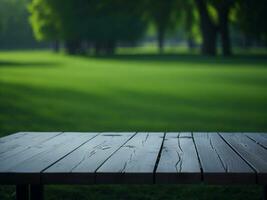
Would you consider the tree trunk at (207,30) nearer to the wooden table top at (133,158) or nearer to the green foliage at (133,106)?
the green foliage at (133,106)

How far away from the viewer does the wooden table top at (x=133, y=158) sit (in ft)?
10.2

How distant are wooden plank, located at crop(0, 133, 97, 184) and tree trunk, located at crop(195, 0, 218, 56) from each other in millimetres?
50570

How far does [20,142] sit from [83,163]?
1133mm

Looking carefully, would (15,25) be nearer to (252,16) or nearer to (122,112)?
(252,16)

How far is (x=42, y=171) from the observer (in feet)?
10.5

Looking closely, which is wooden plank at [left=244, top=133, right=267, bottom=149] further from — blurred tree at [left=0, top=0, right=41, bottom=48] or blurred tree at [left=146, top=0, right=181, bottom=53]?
blurred tree at [left=0, top=0, right=41, bottom=48]

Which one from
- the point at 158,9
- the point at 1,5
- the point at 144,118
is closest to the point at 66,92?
the point at 144,118

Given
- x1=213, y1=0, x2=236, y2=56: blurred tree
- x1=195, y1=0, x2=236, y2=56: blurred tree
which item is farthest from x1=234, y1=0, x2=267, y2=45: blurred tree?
x1=195, y1=0, x2=236, y2=56: blurred tree

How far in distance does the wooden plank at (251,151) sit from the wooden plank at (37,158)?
1.27 metres

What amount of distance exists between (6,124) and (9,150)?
6.10m

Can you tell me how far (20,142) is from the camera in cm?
439
